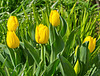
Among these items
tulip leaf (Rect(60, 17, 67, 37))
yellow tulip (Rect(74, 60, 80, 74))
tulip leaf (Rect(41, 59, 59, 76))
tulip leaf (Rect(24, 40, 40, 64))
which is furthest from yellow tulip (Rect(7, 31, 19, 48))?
tulip leaf (Rect(60, 17, 67, 37))

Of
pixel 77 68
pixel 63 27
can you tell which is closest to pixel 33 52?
pixel 77 68

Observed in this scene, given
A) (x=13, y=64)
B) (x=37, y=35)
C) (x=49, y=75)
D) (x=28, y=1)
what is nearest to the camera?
(x=37, y=35)

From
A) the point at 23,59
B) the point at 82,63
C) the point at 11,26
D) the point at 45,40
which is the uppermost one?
the point at 11,26

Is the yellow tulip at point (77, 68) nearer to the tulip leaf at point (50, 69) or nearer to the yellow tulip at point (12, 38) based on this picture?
the tulip leaf at point (50, 69)

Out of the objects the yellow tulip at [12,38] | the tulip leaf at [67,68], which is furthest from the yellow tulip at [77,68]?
the yellow tulip at [12,38]

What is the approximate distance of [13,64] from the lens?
143cm

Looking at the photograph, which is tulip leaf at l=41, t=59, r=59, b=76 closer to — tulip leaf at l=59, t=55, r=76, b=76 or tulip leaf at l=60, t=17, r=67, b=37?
tulip leaf at l=59, t=55, r=76, b=76

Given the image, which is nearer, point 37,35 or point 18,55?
point 37,35

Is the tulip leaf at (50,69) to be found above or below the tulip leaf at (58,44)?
below

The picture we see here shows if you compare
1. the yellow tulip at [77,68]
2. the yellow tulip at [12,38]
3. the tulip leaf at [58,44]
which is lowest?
the yellow tulip at [77,68]

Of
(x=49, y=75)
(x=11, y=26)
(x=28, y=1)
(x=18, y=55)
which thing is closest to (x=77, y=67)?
(x=49, y=75)

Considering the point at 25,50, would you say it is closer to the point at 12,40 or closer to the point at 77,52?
the point at 12,40

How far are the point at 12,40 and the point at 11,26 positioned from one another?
7.9 inches

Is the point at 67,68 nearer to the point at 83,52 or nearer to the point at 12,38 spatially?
the point at 83,52
